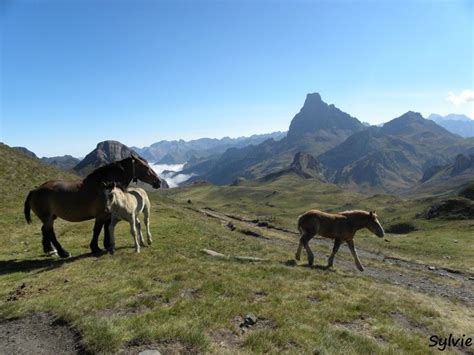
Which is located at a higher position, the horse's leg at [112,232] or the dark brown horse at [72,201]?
the dark brown horse at [72,201]

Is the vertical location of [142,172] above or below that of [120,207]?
above

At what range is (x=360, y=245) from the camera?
56.9 metres

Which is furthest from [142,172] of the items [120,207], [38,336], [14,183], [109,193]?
[14,183]

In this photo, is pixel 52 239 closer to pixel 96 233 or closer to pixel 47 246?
pixel 47 246

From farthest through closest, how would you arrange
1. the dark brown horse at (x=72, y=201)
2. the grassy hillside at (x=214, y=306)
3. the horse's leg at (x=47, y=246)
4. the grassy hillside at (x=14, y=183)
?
the grassy hillside at (x=14, y=183) → the horse's leg at (x=47, y=246) → the dark brown horse at (x=72, y=201) → the grassy hillside at (x=214, y=306)

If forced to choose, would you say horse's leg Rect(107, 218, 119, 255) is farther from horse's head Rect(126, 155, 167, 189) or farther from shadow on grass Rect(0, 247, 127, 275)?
horse's head Rect(126, 155, 167, 189)

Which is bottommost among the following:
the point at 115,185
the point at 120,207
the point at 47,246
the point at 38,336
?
the point at 38,336

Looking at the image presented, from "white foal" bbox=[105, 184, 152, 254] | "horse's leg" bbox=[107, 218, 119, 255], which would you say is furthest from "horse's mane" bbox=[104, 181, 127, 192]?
"horse's leg" bbox=[107, 218, 119, 255]

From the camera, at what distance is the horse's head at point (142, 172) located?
21156 mm

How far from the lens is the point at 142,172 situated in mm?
21594

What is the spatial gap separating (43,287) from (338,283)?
12.6m

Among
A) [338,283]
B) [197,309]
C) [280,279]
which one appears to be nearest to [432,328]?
[338,283]

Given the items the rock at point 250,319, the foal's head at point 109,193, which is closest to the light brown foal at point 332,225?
the foal's head at point 109,193

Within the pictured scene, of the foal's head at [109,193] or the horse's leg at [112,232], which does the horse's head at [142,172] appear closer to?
the foal's head at [109,193]
